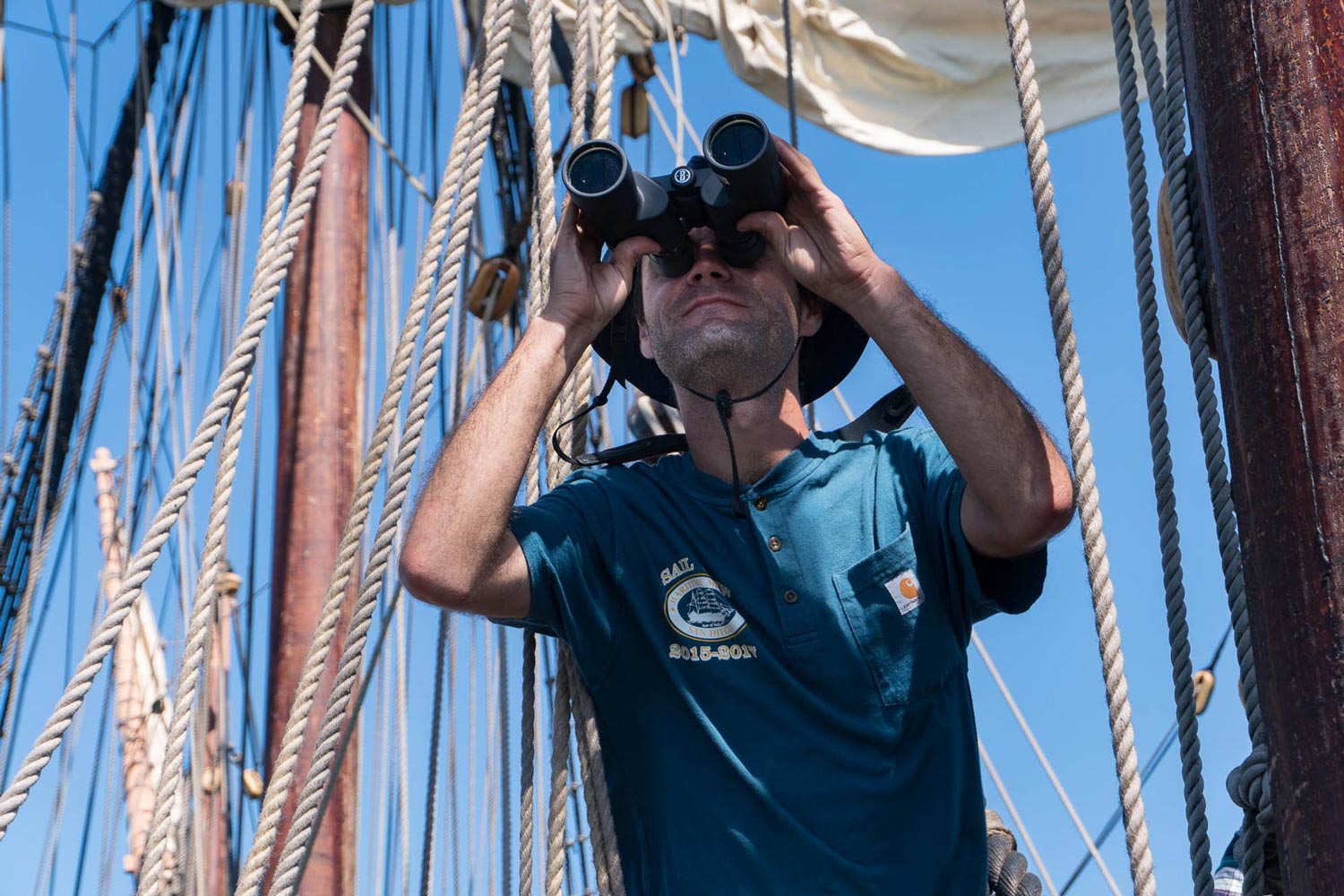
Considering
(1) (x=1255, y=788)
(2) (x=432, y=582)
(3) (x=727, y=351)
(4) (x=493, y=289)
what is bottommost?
(1) (x=1255, y=788)

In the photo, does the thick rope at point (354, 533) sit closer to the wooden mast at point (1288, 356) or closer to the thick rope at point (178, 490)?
the thick rope at point (178, 490)

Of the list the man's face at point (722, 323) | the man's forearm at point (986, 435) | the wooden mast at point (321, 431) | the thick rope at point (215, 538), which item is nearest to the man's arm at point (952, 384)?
the man's forearm at point (986, 435)

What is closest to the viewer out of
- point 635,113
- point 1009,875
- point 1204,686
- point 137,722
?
point 1009,875

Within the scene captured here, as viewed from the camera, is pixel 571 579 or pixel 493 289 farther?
pixel 493 289

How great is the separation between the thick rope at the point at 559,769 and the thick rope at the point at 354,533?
1.00 feet

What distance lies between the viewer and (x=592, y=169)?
6.76 ft

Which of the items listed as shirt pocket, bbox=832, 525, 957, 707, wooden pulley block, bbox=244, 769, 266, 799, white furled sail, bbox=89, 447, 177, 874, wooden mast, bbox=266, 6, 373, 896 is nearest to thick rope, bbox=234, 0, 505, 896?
shirt pocket, bbox=832, 525, 957, 707

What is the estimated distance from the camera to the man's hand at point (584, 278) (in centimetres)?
210

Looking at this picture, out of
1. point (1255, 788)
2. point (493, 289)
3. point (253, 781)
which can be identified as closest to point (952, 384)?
point (1255, 788)

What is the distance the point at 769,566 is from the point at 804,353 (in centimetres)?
50

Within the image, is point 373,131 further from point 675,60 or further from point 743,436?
point 743,436

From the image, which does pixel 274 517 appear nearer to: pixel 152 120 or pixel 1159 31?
pixel 152 120

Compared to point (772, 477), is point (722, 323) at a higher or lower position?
higher

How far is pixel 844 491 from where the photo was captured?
2094mm
